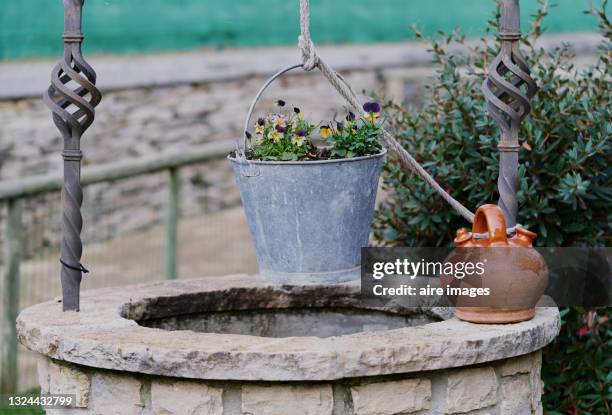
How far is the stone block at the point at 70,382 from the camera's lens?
2990 mm

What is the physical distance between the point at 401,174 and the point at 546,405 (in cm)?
100

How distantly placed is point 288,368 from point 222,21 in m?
6.87

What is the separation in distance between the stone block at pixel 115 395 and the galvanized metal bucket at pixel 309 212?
2.07ft

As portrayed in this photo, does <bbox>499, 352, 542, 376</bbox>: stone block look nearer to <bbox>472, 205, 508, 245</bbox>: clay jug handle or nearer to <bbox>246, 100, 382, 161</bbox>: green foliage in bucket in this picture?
<bbox>472, 205, 508, 245</bbox>: clay jug handle

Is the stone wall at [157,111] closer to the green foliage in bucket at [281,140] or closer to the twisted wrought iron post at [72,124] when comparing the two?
the twisted wrought iron post at [72,124]

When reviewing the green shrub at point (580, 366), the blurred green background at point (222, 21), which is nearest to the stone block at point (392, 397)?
the green shrub at point (580, 366)

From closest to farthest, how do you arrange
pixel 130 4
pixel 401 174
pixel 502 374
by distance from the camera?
1. pixel 502 374
2. pixel 401 174
3. pixel 130 4

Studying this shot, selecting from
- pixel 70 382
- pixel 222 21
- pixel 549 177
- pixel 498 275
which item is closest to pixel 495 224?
pixel 498 275

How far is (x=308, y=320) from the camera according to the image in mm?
3807

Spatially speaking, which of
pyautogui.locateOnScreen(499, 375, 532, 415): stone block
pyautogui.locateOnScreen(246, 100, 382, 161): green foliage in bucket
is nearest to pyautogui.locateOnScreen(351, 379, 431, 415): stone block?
pyautogui.locateOnScreen(499, 375, 532, 415): stone block

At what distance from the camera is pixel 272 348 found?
276 cm

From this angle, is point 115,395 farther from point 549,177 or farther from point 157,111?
point 157,111

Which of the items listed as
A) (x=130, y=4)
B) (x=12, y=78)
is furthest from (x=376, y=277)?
(x=130, y=4)

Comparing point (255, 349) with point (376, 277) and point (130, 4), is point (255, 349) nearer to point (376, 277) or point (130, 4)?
point (376, 277)
